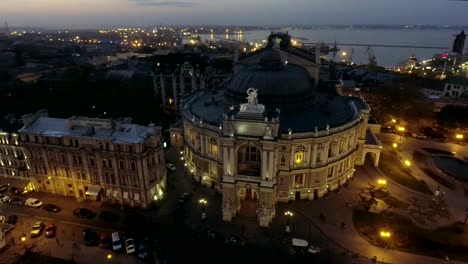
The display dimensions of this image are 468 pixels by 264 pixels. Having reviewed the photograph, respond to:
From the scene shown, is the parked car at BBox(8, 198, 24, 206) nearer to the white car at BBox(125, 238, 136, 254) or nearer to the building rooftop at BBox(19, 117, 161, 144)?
the building rooftop at BBox(19, 117, 161, 144)

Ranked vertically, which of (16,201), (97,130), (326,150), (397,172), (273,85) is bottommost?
(397,172)

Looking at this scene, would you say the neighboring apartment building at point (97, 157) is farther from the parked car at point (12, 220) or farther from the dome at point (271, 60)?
the dome at point (271, 60)

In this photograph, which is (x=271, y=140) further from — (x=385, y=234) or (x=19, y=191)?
(x=19, y=191)

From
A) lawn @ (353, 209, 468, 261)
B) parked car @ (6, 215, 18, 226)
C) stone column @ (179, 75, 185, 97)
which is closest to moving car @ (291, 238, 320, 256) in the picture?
lawn @ (353, 209, 468, 261)

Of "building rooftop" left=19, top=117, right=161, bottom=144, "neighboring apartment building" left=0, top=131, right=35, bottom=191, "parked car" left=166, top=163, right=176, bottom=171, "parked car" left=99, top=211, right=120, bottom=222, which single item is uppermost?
"building rooftop" left=19, top=117, right=161, bottom=144

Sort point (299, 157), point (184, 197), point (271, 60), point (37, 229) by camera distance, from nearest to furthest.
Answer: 1. point (37, 229)
2. point (299, 157)
3. point (184, 197)
4. point (271, 60)

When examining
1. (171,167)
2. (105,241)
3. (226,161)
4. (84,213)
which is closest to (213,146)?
(226,161)
